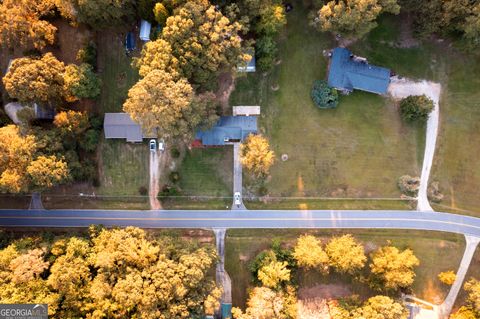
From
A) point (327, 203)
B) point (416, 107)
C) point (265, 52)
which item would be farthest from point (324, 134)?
point (265, 52)

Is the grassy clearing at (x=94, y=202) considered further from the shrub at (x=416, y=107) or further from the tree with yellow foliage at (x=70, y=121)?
the shrub at (x=416, y=107)

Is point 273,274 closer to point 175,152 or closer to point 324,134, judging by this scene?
point 324,134

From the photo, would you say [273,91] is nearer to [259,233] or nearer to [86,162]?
[259,233]

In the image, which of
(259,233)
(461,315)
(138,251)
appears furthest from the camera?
(259,233)

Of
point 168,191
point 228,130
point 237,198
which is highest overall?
point 228,130

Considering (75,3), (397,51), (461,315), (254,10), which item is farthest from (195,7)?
(461,315)

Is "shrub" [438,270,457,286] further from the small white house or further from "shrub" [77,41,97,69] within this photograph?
"shrub" [77,41,97,69]
